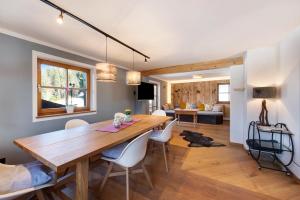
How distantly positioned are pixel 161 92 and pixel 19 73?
20.9 ft

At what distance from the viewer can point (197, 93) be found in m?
→ 8.34

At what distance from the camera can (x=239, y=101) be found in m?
3.38

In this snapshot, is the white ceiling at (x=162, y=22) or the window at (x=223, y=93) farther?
the window at (x=223, y=93)

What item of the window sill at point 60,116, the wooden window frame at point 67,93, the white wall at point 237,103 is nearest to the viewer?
the window sill at point 60,116

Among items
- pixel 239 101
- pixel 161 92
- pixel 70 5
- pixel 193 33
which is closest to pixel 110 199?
pixel 70 5

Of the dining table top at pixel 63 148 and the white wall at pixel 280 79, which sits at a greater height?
the white wall at pixel 280 79

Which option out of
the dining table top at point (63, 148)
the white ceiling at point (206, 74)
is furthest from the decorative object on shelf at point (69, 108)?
the white ceiling at point (206, 74)

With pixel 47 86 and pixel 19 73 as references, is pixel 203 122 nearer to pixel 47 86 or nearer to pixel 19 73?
pixel 47 86

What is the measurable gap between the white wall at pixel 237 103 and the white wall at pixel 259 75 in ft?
1.16

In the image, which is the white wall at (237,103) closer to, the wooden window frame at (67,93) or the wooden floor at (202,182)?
the wooden floor at (202,182)

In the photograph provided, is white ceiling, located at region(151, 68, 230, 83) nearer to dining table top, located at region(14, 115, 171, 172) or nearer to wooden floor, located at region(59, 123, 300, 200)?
wooden floor, located at region(59, 123, 300, 200)

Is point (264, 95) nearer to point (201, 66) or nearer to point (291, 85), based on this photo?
point (291, 85)

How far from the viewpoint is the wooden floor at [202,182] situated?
170 cm

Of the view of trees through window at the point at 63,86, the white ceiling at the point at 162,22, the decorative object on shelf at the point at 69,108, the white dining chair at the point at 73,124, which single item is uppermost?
the white ceiling at the point at 162,22
